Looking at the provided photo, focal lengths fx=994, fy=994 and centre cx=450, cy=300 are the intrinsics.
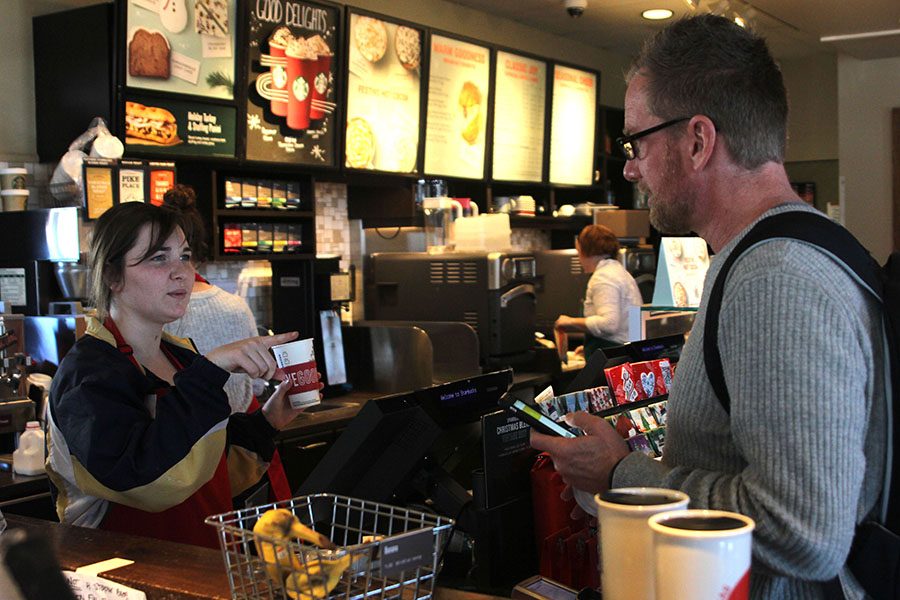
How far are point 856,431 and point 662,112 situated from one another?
58 centimetres

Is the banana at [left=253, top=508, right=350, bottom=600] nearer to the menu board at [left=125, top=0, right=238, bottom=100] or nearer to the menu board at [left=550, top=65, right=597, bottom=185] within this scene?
the menu board at [left=125, top=0, right=238, bottom=100]

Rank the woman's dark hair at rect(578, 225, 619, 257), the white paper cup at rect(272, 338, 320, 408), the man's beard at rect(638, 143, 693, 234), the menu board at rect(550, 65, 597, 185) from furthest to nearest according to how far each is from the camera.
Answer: the menu board at rect(550, 65, 597, 185) → the woman's dark hair at rect(578, 225, 619, 257) → the white paper cup at rect(272, 338, 320, 408) → the man's beard at rect(638, 143, 693, 234)

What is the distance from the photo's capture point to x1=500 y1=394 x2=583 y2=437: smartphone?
56.5 inches

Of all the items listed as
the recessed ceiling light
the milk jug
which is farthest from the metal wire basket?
the recessed ceiling light

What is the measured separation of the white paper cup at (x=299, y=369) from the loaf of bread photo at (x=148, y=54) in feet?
8.79

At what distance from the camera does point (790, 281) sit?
1.25m

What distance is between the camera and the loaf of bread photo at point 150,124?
441cm

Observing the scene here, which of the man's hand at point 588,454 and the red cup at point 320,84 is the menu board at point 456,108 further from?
the man's hand at point 588,454

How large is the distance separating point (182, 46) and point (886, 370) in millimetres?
4012

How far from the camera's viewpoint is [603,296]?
595 cm

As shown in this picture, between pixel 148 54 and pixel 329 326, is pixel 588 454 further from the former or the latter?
pixel 329 326

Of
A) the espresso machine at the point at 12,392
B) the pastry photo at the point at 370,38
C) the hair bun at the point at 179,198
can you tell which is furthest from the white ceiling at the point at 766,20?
the espresso machine at the point at 12,392

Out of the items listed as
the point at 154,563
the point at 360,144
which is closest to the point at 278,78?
the point at 360,144

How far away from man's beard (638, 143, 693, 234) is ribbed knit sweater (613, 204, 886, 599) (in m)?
0.23
